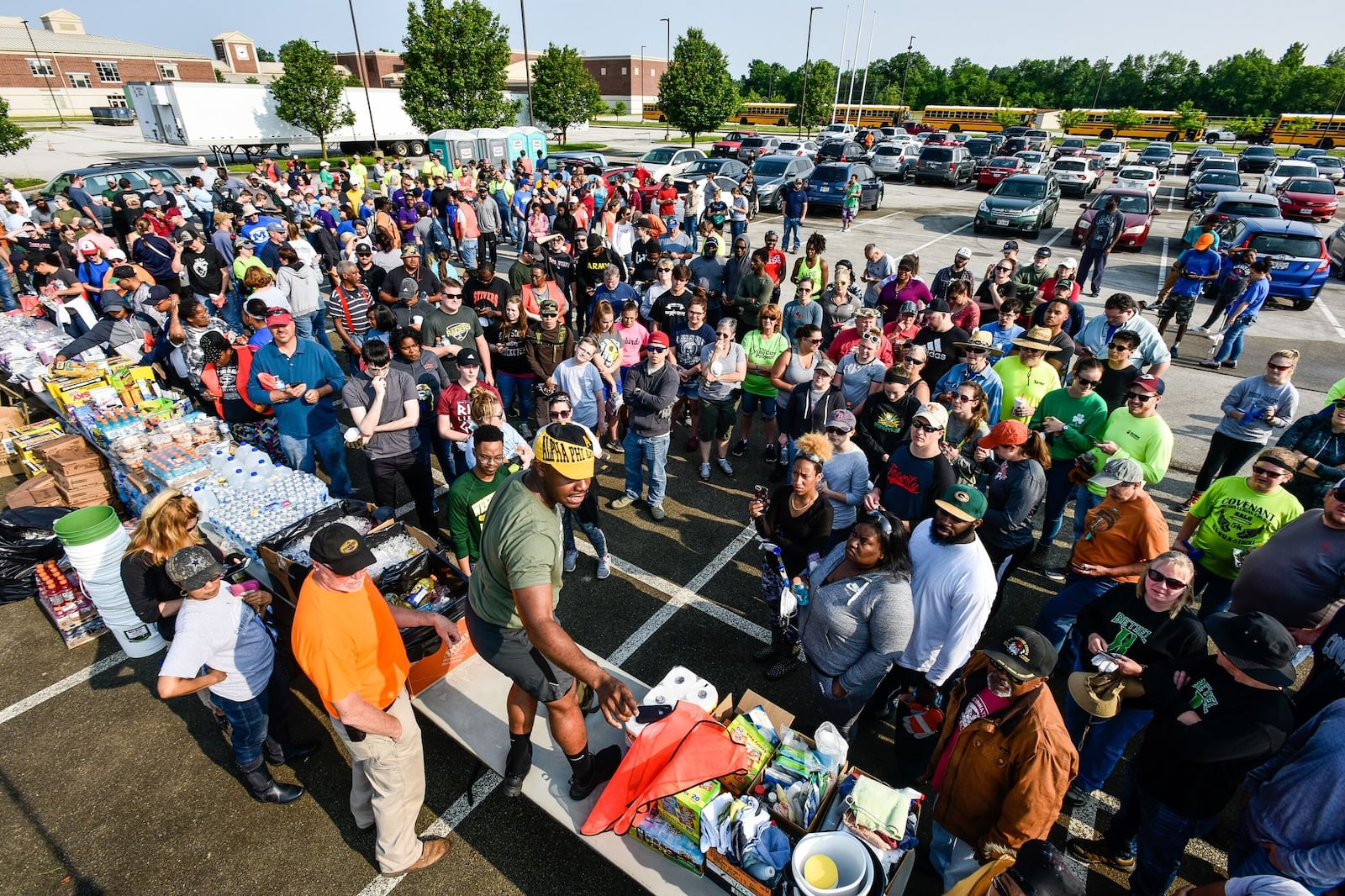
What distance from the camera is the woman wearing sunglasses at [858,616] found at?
140 inches

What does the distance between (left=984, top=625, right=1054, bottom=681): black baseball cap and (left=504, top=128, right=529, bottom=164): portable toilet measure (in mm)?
28931

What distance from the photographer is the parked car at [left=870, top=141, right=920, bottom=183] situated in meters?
32.0

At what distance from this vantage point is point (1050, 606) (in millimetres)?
4656

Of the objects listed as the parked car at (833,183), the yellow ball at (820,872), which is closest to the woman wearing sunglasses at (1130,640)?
the yellow ball at (820,872)

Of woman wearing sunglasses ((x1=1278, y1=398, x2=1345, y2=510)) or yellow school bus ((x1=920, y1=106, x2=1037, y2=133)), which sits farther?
yellow school bus ((x1=920, y1=106, x2=1037, y2=133))

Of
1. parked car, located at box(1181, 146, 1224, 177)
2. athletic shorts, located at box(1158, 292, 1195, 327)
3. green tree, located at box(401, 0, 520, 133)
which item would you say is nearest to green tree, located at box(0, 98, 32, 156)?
green tree, located at box(401, 0, 520, 133)

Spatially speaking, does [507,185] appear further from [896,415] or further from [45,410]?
[896,415]

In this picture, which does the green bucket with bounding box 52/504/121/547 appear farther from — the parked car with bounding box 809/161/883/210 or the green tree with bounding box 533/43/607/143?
the green tree with bounding box 533/43/607/143

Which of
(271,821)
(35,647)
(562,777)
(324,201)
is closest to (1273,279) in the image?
(562,777)

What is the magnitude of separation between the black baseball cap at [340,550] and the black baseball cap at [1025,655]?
2.95m

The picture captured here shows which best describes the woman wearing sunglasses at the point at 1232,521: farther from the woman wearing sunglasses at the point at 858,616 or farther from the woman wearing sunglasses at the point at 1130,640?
the woman wearing sunglasses at the point at 858,616

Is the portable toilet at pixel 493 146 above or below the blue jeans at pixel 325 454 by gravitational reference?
above

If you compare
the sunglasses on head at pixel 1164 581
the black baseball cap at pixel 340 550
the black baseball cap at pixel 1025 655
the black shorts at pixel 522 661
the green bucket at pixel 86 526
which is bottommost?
the green bucket at pixel 86 526

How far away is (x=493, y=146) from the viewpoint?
27.1 meters
